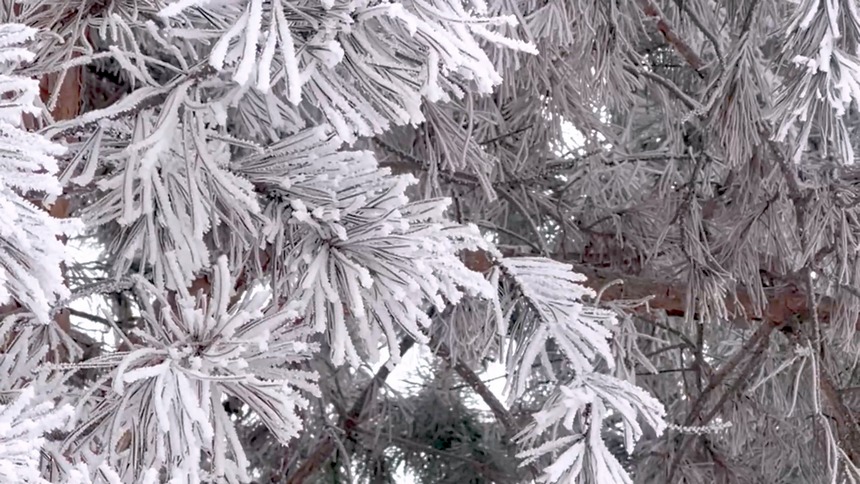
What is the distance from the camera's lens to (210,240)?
1894 millimetres

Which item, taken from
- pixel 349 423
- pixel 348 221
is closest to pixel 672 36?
pixel 348 221

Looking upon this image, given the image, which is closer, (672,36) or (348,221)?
(348,221)

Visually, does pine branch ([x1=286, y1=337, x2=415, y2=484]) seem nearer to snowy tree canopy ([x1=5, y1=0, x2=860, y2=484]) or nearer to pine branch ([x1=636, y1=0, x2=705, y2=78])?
snowy tree canopy ([x1=5, y1=0, x2=860, y2=484])

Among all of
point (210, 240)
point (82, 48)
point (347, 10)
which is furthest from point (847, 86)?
point (210, 240)

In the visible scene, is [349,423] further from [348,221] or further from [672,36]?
[348,221]

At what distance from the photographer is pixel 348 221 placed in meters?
0.90

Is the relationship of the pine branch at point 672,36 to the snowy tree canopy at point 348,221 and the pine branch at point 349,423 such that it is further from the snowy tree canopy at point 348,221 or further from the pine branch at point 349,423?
the pine branch at point 349,423

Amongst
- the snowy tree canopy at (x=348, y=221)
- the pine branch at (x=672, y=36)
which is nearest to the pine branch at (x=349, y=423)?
the snowy tree canopy at (x=348, y=221)

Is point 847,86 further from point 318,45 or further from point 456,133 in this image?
point 318,45

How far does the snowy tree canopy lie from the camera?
2.30 ft

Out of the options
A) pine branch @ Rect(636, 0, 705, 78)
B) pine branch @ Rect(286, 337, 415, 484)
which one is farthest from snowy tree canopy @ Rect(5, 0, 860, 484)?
pine branch @ Rect(286, 337, 415, 484)

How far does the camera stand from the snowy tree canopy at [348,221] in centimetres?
70

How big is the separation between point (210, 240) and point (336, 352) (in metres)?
1.13

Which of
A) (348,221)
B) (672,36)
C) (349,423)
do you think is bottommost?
(349,423)
